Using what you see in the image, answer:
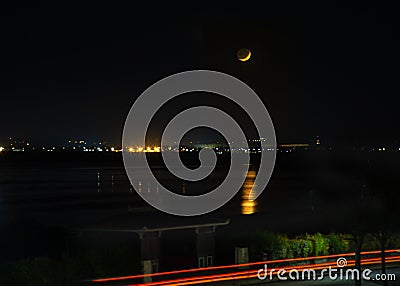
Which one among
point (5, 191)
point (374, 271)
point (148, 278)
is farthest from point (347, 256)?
point (5, 191)

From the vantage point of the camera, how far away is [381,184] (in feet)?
38.5

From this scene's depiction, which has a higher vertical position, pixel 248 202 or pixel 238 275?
pixel 238 275

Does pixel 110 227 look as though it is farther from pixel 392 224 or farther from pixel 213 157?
pixel 213 157

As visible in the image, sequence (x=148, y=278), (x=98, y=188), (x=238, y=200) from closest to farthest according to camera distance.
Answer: (x=148, y=278) → (x=238, y=200) → (x=98, y=188)

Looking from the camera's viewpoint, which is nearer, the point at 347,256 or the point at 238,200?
the point at 347,256

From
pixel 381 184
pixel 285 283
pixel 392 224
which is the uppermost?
pixel 381 184

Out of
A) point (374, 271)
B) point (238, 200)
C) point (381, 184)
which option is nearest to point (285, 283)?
point (374, 271)

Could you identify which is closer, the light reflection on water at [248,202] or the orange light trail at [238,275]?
the orange light trail at [238,275]

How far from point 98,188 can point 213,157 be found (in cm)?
7046

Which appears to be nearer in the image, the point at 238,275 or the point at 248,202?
the point at 238,275

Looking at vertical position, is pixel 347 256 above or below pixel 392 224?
below

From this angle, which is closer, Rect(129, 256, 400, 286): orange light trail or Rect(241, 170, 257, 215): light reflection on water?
Rect(129, 256, 400, 286): orange light trail

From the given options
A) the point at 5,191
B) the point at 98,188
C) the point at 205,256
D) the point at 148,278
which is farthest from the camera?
the point at 98,188

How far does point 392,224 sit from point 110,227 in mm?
6105
